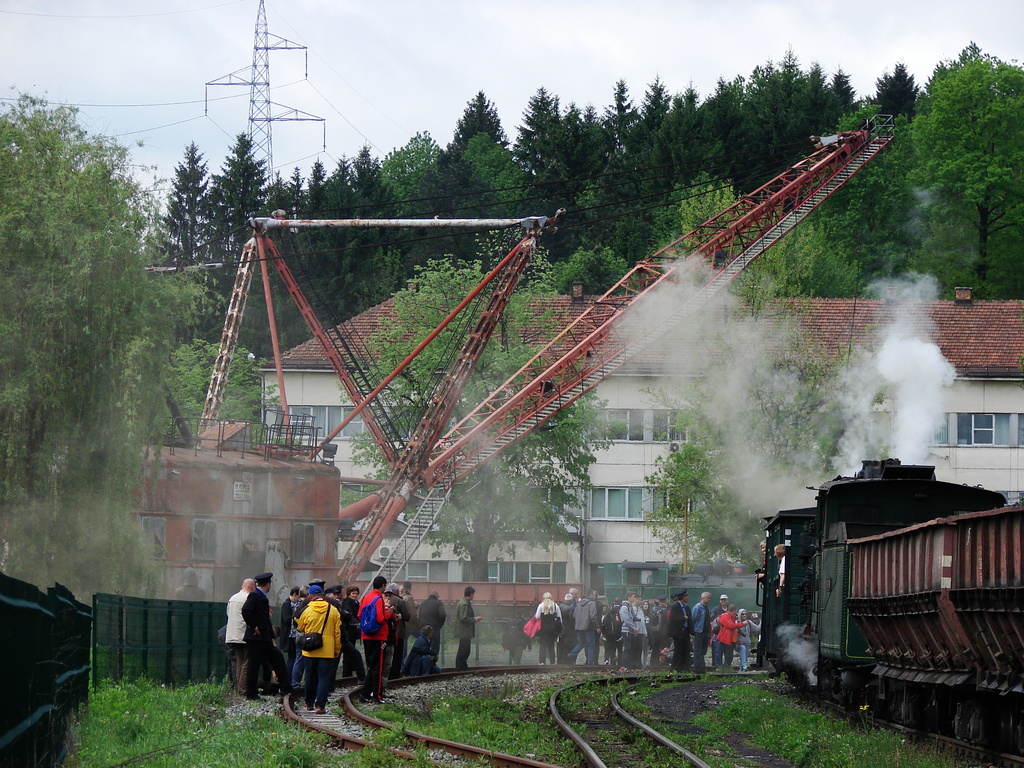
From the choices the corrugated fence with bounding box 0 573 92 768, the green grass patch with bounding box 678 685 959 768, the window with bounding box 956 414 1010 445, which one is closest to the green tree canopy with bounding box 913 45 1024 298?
the window with bounding box 956 414 1010 445

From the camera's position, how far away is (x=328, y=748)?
12.1 meters

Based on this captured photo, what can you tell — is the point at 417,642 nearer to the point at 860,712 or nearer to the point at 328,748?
the point at 860,712

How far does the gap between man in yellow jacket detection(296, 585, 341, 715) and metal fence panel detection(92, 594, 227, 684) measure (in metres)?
2.53

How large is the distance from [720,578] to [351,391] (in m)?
11.6

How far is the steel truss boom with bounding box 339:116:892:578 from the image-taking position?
33562mm

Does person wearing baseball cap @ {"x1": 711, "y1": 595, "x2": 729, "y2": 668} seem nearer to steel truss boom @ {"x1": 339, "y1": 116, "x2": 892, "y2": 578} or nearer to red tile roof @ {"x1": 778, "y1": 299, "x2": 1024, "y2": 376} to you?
steel truss boom @ {"x1": 339, "y1": 116, "x2": 892, "y2": 578}

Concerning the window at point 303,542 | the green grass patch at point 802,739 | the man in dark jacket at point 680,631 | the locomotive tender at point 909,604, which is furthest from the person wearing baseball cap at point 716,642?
the window at point 303,542

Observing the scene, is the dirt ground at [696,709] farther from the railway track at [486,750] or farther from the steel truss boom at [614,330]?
the steel truss boom at [614,330]

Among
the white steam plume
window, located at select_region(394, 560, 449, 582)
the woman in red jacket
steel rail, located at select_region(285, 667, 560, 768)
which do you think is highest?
the white steam plume

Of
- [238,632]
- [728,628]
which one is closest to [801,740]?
[238,632]

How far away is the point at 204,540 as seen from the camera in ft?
101

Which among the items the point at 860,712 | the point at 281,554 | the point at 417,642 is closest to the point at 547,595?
the point at 417,642

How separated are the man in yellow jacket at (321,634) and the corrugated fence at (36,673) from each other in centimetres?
337

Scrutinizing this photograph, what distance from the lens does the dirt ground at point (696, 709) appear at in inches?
505
